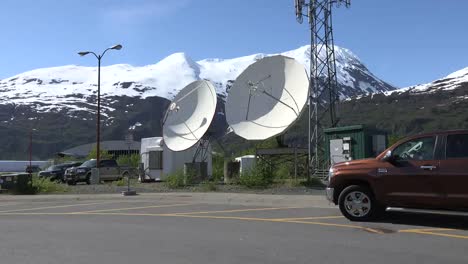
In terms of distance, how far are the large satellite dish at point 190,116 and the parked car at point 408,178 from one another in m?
18.4

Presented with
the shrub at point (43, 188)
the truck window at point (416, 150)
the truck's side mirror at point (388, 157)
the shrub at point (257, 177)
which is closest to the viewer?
the truck window at point (416, 150)

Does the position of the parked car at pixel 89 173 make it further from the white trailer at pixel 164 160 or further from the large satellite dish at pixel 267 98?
the large satellite dish at pixel 267 98

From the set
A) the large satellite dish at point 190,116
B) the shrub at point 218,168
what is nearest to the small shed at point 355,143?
the large satellite dish at point 190,116

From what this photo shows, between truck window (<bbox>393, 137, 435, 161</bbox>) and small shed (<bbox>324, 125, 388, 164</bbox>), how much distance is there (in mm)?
13869

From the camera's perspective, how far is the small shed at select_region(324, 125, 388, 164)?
25.6 m

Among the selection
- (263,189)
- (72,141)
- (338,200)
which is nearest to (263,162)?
(263,189)

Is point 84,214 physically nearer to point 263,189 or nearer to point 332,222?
point 332,222

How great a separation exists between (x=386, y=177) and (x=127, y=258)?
5.72 meters

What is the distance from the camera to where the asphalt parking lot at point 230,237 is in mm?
8477

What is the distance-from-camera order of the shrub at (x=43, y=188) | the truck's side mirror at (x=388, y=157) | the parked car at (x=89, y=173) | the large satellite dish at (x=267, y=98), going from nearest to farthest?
the truck's side mirror at (x=388, y=157) → the shrub at (x=43, y=188) → the large satellite dish at (x=267, y=98) → the parked car at (x=89, y=173)

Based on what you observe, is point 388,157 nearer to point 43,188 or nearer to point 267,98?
point 267,98

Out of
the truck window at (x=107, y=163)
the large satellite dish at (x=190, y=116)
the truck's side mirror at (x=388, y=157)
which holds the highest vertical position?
the large satellite dish at (x=190, y=116)

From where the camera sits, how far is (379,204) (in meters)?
11.9

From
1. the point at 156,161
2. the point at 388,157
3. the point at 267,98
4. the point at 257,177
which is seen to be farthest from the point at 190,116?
the point at 388,157
